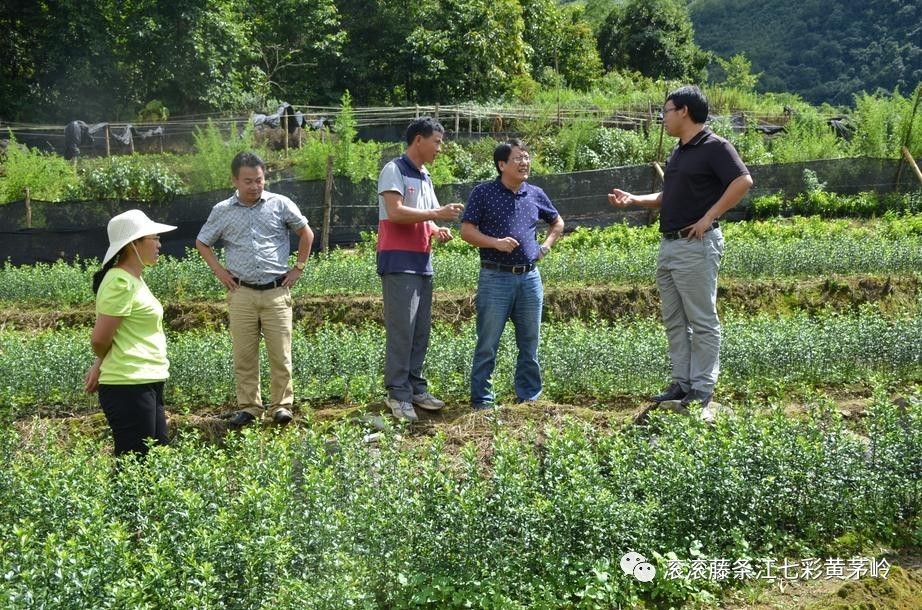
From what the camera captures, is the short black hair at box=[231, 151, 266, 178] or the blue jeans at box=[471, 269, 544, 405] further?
the short black hair at box=[231, 151, 266, 178]

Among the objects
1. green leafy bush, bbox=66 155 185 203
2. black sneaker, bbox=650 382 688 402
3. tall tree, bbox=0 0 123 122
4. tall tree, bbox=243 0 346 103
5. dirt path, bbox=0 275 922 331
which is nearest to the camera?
black sneaker, bbox=650 382 688 402

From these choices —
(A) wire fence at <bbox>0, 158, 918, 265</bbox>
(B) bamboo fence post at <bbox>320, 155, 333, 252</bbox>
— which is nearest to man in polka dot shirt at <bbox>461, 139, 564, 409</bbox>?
(B) bamboo fence post at <bbox>320, 155, 333, 252</bbox>

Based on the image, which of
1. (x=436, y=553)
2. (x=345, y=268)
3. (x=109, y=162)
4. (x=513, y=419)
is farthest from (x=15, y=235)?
(x=436, y=553)

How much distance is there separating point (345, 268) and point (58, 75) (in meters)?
17.5

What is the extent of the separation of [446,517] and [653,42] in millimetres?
35715

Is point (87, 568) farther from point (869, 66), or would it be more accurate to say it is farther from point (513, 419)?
point (869, 66)

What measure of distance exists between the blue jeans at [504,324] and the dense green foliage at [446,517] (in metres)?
1.41

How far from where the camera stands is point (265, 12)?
91.7 feet

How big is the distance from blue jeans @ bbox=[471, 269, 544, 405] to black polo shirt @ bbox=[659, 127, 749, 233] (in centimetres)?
100

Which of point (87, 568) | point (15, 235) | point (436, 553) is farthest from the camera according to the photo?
point (15, 235)

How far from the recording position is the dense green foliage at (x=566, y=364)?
6.53 meters

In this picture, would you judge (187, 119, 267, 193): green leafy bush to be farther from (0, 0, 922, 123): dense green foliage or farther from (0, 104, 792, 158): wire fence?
(0, 0, 922, 123): dense green foliage

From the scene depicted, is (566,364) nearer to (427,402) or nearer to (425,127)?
(427,402)

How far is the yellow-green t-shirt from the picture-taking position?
4.63 metres
